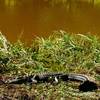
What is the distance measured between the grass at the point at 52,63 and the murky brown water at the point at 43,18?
1.00m

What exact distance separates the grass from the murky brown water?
100 cm

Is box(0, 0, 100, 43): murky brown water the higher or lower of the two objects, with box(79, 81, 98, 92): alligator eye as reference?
higher

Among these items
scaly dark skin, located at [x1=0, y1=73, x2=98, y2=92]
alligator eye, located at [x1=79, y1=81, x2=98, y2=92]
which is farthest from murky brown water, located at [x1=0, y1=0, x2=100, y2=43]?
alligator eye, located at [x1=79, y1=81, x2=98, y2=92]

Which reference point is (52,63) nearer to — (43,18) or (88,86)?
(88,86)

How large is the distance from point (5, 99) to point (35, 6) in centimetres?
635

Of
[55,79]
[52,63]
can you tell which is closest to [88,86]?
[55,79]

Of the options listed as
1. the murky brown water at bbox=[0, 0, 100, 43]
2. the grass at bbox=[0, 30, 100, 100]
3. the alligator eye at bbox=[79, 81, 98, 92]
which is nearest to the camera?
the grass at bbox=[0, 30, 100, 100]

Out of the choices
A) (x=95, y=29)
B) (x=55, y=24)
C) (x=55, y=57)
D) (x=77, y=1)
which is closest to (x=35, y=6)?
(x=77, y=1)

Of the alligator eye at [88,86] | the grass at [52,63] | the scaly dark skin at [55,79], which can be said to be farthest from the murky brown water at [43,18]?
the alligator eye at [88,86]

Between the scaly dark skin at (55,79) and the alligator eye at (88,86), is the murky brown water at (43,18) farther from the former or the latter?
the alligator eye at (88,86)

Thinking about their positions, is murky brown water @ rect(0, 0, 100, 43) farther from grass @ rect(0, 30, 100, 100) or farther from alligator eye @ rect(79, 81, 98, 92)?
alligator eye @ rect(79, 81, 98, 92)

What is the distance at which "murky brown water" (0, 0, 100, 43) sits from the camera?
6.78 m

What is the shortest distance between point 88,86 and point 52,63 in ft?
2.74

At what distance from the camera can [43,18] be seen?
7844 millimetres
